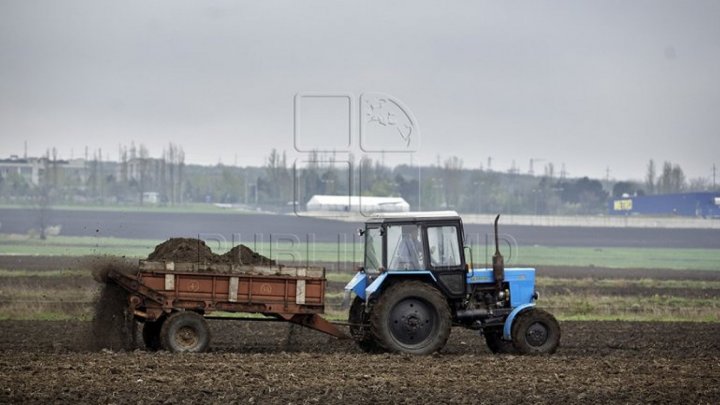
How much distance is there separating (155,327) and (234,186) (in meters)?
82.6

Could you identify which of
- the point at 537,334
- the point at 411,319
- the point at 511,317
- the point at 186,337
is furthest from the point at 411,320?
the point at 186,337

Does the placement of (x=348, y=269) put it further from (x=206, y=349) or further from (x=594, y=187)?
(x=594, y=187)

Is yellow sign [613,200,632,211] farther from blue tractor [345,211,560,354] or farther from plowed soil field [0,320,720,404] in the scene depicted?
blue tractor [345,211,560,354]

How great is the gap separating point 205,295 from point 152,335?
5.07 feet

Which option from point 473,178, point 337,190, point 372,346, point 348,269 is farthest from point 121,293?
point 473,178

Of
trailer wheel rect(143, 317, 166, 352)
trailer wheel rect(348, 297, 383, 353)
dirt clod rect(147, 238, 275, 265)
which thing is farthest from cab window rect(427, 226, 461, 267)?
trailer wheel rect(143, 317, 166, 352)

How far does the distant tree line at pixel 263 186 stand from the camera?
86.3 m

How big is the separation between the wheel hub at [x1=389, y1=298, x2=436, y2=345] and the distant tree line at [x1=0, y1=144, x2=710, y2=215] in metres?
56.6

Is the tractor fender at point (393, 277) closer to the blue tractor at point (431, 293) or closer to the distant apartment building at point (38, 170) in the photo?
the blue tractor at point (431, 293)

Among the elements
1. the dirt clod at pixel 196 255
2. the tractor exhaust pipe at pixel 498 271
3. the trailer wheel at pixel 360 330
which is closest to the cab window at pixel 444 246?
the tractor exhaust pipe at pixel 498 271

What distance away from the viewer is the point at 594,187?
114562 millimetres

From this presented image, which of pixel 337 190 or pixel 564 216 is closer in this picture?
pixel 337 190

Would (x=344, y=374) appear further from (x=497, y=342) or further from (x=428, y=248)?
(x=497, y=342)

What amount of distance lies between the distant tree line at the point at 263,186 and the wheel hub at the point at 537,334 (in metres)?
56.4
